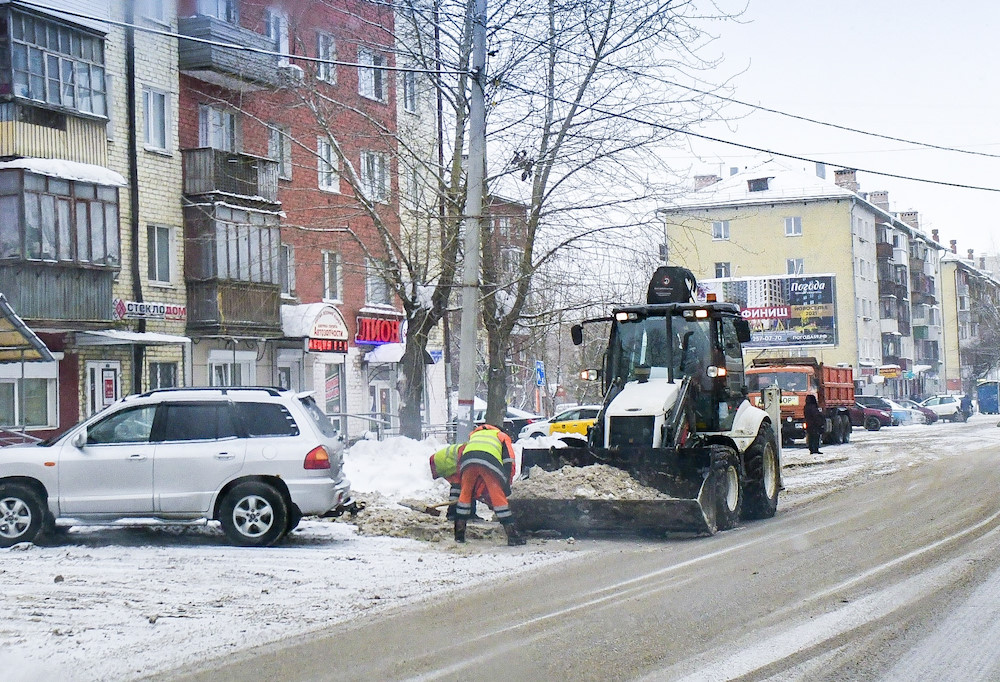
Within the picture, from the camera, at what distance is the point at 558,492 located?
44.7ft

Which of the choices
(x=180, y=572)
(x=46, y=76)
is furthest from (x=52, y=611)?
(x=46, y=76)

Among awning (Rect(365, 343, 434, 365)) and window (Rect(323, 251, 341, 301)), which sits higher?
window (Rect(323, 251, 341, 301))

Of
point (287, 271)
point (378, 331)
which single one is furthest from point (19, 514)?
point (378, 331)

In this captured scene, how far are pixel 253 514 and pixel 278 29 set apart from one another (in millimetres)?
13991

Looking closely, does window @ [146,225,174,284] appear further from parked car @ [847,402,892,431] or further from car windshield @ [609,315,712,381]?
parked car @ [847,402,892,431]

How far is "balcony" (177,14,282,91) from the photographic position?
2783cm

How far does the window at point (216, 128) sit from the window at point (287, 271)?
2.99 m

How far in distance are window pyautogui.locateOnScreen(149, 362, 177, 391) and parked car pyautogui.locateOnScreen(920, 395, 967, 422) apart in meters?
47.1

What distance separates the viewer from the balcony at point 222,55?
27828 mm

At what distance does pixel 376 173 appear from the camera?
24.1 metres

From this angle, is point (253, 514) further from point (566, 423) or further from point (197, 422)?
point (566, 423)

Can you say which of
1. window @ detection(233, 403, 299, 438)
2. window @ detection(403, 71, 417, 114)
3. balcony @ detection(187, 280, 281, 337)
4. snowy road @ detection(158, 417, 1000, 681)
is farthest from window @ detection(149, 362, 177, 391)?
snowy road @ detection(158, 417, 1000, 681)

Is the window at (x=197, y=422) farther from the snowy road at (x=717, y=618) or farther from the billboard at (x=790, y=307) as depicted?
the billboard at (x=790, y=307)

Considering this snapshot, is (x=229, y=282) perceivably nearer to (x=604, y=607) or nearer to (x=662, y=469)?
(x=662, y=469)
